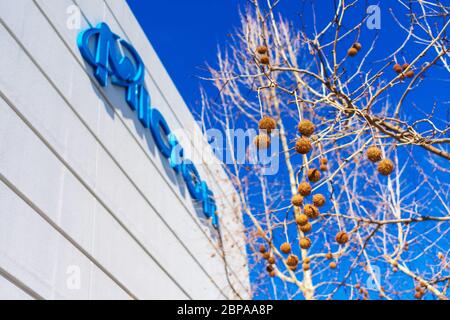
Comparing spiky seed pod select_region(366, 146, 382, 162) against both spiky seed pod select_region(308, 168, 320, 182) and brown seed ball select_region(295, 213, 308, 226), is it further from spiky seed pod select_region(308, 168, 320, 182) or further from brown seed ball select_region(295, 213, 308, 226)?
brown seed ball select_region(295, 213, 308, 226)

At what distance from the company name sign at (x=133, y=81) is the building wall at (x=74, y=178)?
13cm

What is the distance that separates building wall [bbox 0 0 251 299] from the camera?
469cm

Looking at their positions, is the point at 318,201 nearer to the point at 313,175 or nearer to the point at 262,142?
the point at 313,175

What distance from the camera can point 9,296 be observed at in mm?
4312

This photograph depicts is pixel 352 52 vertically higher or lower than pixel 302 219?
higher

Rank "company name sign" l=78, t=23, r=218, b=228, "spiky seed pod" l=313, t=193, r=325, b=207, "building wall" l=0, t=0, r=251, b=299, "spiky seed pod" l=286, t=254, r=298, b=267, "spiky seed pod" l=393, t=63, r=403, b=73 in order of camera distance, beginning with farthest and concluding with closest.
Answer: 1. "company name sign" l=78, t=23, r=218, b=228
2. "building wall" l=0, t=0, r=251, b=299
3. "spiky seed pod" l=393, t=63, r=403, b=73
4. "spiky seed pod" l=286, t=254, r=298, b=267
5. "spiky seed pod" l=313, t=193, r=325, b=207

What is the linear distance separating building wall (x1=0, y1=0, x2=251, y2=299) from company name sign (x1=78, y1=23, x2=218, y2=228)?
0.13 meters

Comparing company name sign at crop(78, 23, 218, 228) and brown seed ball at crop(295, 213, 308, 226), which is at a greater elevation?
company name sign at crop(78, 23, 218, 228)

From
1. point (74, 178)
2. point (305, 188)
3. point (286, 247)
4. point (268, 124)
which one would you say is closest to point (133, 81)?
point (74, 178)

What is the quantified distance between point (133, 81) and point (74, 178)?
2483 millimetres

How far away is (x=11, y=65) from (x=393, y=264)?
4.04m

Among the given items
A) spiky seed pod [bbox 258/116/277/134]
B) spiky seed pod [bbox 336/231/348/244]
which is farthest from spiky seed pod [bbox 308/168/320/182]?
spiky seed pod [bbox 336/231/348/244]

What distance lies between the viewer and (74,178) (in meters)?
5.64
